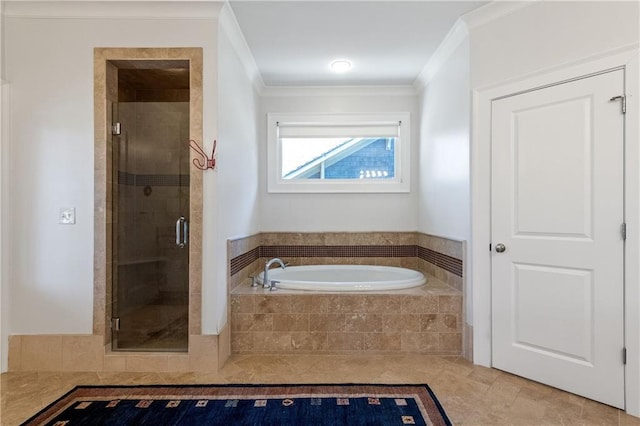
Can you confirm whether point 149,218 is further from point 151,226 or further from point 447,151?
point 447,151

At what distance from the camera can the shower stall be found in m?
2.44

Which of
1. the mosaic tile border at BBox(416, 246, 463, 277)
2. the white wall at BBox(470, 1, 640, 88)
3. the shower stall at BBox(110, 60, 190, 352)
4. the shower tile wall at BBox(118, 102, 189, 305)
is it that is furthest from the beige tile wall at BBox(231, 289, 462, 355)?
the white wall at BBox(470, 1, 640, 88)

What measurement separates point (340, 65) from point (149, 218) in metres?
2.14

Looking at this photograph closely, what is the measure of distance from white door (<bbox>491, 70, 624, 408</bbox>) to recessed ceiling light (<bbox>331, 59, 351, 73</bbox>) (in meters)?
1.42

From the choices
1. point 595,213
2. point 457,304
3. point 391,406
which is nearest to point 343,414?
point 391,406

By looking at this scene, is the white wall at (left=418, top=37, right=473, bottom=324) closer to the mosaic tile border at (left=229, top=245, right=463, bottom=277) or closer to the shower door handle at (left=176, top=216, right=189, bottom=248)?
the mosaic tile border at (left=229, top=245, right=463, bottom=277)

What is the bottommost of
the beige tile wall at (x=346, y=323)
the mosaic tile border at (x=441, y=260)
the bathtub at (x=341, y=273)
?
the beige tile wall at (x=346, y=323)

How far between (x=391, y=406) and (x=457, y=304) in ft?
3.31

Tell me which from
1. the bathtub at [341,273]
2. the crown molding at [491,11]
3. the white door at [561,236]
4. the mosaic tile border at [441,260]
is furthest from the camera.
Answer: the bathtub at [341,273]

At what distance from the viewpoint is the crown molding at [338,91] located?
3746 mm

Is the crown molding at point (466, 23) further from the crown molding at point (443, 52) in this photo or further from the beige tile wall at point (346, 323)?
the beige tile wall at point (346, 323)

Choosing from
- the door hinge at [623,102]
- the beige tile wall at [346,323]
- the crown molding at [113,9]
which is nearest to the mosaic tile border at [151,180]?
the beige tile wall at [346,323]

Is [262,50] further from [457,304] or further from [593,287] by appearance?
[593,287]

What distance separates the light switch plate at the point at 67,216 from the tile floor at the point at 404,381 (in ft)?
3.31
